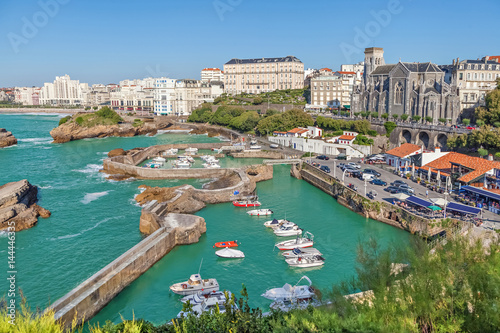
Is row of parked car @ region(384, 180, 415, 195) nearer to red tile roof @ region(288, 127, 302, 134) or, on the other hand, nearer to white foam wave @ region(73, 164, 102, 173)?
red tile roof @ region(288, 127, 302, 134)

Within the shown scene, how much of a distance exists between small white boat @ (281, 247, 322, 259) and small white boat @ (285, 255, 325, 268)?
340 millimetres

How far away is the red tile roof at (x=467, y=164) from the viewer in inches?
1191

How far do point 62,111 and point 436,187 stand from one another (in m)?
180

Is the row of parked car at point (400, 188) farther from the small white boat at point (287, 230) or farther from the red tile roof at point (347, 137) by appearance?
the red tile roof at point (347, 137)

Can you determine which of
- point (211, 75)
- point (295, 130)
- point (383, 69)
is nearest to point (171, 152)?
point (295, 130)

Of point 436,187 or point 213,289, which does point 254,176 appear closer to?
point 436,187

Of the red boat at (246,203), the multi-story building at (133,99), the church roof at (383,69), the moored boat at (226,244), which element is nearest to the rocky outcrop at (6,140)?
the red boat at (246,203)

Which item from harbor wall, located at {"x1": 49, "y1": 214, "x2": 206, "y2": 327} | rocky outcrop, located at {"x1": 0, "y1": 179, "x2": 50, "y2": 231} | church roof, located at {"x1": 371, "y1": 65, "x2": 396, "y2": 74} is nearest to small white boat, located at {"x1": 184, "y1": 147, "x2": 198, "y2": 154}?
rocky outcrop, located at {"x1": 0, "y1": 179, "x2": 50, "y2": 231}

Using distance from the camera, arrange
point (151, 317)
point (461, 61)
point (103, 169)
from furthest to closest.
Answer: point (461, 61) → point (103, 169) → point (151, 317)

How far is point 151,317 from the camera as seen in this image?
1788 cm

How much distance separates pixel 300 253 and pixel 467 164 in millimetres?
18183

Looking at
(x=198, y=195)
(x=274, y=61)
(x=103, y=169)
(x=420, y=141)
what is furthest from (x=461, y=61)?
(x=274, y=61)

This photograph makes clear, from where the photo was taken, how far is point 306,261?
22.4m

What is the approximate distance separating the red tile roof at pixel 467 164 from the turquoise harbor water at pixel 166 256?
8471mm
